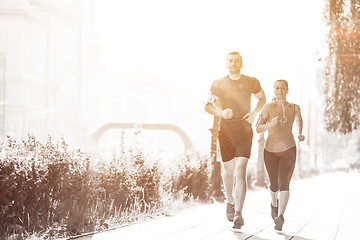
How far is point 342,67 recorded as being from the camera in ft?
Answer: 51.7

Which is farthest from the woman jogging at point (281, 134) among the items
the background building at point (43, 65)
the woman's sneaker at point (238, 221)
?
the background building at point (43, 65)

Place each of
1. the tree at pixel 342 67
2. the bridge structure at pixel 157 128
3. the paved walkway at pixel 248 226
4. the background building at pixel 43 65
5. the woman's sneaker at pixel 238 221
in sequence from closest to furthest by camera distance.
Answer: the paved walkway at pixel 248 226, the woman's sneaker at pixel 238 221, the tree at pixel 342 67, the bridge structure at pixel 157 128, the background building at pixel 43 65

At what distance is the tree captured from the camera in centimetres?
1508

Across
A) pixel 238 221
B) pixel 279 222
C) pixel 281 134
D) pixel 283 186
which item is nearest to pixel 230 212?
pixel 238 221

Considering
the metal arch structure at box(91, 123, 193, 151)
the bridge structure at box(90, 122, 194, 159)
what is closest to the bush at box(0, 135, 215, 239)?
the bridge structure at box(90, 122, 194, 159)

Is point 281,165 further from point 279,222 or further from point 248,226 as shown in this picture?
point 248,226

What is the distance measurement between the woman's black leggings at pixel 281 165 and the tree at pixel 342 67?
7.08 m

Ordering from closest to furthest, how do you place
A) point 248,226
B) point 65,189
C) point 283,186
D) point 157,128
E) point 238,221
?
point 65,189
point 238,221
point 283,186
point 248,226
point 157,128

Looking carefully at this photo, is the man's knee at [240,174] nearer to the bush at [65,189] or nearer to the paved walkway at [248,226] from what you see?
the paved walkway at [248,226]

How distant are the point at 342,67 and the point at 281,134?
7.67 meters

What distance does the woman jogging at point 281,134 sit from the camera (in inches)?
337

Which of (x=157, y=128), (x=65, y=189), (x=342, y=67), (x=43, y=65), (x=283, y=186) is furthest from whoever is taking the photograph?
(x=43, y=65)

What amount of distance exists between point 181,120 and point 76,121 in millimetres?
47133

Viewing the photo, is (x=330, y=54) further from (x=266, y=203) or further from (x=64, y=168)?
(x=64, y=168)
